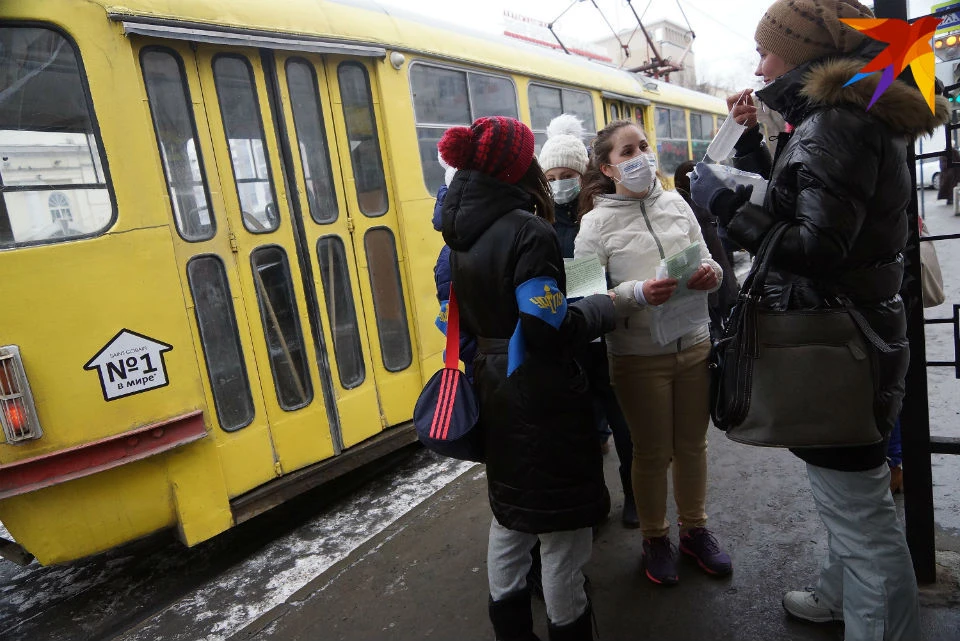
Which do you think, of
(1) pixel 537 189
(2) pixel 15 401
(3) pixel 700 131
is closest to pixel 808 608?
(1) pixel 537 189

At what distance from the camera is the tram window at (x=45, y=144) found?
9.18ft

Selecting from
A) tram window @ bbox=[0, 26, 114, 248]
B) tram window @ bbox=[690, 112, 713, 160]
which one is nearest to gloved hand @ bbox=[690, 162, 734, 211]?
tram window @ bbox=[0, 26, 114, 248]

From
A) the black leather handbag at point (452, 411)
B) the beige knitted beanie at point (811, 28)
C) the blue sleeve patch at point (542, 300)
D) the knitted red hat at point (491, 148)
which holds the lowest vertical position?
the black leather handbag at point (452, 411)

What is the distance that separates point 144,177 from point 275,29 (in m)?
1.13

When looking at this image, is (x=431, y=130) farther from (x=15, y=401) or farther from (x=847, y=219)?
(x=847, y=219)

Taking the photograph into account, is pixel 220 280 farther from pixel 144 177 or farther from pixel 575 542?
pixel 575 542

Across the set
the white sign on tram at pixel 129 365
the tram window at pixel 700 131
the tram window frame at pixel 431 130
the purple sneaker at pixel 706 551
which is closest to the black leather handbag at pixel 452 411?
the purple sneaker at pixel 706 551

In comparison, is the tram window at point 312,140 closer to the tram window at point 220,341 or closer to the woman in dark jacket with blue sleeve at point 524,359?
the tram window at point 220,341

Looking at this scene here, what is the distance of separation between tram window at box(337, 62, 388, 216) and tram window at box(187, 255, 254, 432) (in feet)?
3.43

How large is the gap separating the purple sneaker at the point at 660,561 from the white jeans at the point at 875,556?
778 millimetres

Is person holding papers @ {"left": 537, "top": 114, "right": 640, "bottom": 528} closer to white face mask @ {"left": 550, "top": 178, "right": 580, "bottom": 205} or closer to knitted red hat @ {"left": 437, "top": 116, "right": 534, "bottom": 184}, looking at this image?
white face mask @ {"left": 550, "top": 178, "right": 580, "bottom": 205}

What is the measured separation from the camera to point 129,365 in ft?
9.96

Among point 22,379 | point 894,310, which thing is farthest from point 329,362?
point 894,310

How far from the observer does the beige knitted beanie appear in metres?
1.80
